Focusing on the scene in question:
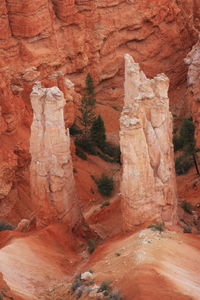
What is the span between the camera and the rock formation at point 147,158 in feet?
93.9

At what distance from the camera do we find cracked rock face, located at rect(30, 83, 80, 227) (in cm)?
3133

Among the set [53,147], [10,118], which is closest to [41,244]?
[53,147]

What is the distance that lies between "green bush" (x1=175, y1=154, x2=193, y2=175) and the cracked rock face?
11.3m

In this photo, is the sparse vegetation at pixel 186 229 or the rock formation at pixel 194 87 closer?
the sparse vegetation at pixel 186 229

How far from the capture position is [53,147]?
31.8m

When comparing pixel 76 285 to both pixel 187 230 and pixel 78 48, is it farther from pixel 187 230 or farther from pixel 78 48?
pixel 78 48

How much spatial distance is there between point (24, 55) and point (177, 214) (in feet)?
63.0

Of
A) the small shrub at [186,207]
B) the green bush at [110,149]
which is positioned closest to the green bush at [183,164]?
the green bush at [110,149]

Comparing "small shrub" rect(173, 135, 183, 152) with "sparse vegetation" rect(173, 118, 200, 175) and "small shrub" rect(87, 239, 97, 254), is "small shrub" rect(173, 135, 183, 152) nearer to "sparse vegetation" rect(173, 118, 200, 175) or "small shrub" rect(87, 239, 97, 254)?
"sparse vegetation" rect(173, 118, 200, 175)

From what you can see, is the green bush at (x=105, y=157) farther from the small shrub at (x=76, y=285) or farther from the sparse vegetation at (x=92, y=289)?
the small shrub at (x=76, y=285)

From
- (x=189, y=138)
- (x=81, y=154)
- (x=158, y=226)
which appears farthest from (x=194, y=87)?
(x=158, y=226)

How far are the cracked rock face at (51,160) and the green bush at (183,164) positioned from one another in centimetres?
1131

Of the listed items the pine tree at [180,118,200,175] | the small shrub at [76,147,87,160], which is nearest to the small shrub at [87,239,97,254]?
the pine tree at [180,118,200,175]

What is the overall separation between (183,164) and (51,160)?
539 inches
